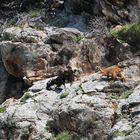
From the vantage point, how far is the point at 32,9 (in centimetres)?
3247

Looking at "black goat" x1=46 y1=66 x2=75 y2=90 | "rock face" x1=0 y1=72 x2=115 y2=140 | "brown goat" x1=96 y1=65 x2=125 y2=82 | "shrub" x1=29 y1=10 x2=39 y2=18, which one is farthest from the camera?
"shrub" x1=29 y1=10 x2=39 y2=18

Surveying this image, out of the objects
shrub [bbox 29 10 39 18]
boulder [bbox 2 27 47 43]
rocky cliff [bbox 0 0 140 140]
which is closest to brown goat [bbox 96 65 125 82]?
rocky cliff [bbox 0 0 140 140]

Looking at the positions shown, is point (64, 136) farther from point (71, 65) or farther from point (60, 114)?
point (71, 65)

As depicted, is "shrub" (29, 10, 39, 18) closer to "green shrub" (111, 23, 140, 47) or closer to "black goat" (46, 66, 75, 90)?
"green shrub" (111, 23, 140, 47)

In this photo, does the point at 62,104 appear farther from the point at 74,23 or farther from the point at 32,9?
the point at 32,9

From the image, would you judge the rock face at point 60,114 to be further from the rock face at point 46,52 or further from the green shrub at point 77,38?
the green shrub at point 77,38

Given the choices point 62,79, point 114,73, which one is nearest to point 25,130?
point 62,79

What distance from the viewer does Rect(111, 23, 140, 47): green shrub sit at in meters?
26.0

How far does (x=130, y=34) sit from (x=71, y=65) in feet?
10.8

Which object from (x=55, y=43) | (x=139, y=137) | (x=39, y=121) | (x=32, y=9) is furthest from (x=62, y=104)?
(x=32, y=9)

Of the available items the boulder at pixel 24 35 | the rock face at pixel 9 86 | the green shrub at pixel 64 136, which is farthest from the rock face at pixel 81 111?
the boulder at pixel 24 35

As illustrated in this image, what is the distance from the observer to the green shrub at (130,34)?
85.2 feet

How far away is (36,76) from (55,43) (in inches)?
77.7

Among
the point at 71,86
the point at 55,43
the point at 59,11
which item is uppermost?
the point at 59,11
